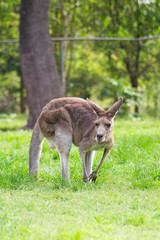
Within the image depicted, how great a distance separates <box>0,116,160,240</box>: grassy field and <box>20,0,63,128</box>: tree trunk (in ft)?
10.1

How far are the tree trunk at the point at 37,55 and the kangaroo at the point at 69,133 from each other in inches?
164

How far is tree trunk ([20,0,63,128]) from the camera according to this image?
9.05 metres

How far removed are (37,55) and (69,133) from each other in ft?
15.6

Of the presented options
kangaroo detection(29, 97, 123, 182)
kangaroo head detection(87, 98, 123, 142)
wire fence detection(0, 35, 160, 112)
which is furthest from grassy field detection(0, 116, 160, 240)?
wire fence detection(0, 35, 160, 112)

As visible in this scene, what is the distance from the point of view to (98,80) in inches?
436

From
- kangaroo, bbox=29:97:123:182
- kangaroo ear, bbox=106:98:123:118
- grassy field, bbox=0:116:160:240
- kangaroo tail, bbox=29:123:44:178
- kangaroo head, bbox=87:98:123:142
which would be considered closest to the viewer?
grassy field, bbox=0:116:160:240

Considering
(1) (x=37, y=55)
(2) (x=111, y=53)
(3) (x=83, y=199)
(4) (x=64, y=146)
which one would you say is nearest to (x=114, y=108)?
(4) (x=64, y=146)

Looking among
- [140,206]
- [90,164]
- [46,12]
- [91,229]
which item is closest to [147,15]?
[46,12]

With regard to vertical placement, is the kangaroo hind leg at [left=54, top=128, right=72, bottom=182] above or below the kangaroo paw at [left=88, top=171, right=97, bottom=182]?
above

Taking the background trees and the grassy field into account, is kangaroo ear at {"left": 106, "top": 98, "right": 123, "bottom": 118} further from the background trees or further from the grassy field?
the background trees

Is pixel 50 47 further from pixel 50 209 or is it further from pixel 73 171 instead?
pixel 50 209

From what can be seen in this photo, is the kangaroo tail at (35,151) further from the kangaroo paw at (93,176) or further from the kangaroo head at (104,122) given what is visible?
the kangaroo head at (104,122)

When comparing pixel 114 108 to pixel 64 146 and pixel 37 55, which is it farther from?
pixel 37 55

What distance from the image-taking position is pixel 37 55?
908 cm
